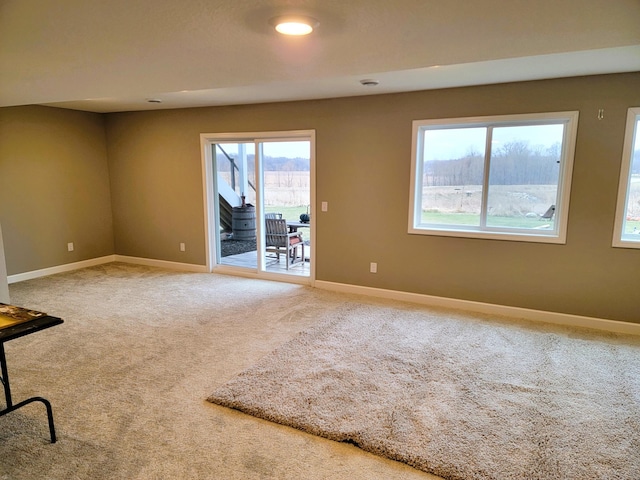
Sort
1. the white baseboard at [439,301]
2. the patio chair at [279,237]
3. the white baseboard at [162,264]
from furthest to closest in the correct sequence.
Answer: the white baseboard at [162,264]
the patio chair at [279,237]
the white baseboard at [439,301]

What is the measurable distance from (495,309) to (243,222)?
5.10 m

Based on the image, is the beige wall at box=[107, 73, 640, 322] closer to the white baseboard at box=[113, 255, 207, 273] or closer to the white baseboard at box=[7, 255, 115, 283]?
the white baseboard at box=[113, 255, 207, 273]

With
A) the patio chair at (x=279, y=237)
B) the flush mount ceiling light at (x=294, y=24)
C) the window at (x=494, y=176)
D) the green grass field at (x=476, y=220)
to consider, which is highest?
the flush mount ceiling light at (x=294, y=24)

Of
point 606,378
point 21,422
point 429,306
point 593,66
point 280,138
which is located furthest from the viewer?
point 280,138

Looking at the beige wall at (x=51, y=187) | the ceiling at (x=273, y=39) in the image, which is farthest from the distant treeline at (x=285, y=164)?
the beige wall at (x=51, y=187)

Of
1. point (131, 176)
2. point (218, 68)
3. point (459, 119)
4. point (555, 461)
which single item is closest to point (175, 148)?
point (131, 176)

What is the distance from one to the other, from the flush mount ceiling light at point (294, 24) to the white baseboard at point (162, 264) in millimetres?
4544

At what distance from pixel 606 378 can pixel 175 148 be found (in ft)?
18.6

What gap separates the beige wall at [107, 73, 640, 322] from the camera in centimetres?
356

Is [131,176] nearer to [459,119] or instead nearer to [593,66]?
[459,119]

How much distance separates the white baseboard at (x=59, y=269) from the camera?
509 centimetres

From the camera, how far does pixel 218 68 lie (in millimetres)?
2486

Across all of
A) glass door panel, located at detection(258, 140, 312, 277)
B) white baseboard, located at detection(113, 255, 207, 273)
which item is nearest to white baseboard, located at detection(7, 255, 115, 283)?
white baseboard, located at detection(113, 255, 207, 273)

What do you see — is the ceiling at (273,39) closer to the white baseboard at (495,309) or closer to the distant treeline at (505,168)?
the distant treeline at (505,168)
